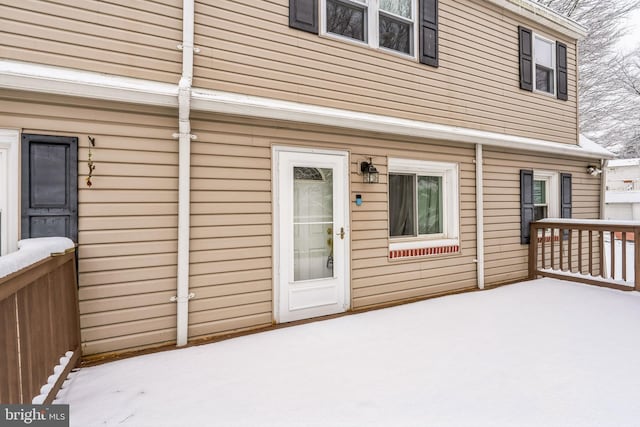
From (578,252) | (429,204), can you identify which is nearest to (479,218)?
(429,204)

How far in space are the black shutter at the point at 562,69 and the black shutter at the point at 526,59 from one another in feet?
2.82

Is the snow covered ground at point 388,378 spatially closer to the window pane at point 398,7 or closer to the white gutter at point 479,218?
the white gutter at point 479,218

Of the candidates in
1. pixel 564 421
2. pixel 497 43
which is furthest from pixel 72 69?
pixel 497 43

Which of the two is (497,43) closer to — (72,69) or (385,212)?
(385,212)

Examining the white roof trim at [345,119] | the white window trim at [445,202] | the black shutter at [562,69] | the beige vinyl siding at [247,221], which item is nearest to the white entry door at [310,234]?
the beige vinyl siding at [247,221]

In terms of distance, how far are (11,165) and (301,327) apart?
276cm

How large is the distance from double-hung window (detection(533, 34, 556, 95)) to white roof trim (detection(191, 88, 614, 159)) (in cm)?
128

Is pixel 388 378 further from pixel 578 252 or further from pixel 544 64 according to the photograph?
pixel 544 64

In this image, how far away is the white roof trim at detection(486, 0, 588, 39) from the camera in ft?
17.7

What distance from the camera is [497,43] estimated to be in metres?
5.38

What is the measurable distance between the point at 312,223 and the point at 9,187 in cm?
260

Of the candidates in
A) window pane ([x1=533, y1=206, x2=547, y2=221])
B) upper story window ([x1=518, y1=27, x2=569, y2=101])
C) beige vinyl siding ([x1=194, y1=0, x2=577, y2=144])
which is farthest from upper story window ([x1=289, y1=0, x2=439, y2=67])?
window pane ([x1=533, y1=206, x2=547, y2=221])

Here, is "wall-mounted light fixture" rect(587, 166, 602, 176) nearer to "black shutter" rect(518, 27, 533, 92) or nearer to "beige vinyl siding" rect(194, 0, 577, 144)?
"beige vinyl siding" rect(194, 0, 577, 144)

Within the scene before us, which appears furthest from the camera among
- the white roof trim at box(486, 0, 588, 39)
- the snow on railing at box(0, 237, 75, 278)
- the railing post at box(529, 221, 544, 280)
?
the railing post at box(529, 221, 544, 280)
